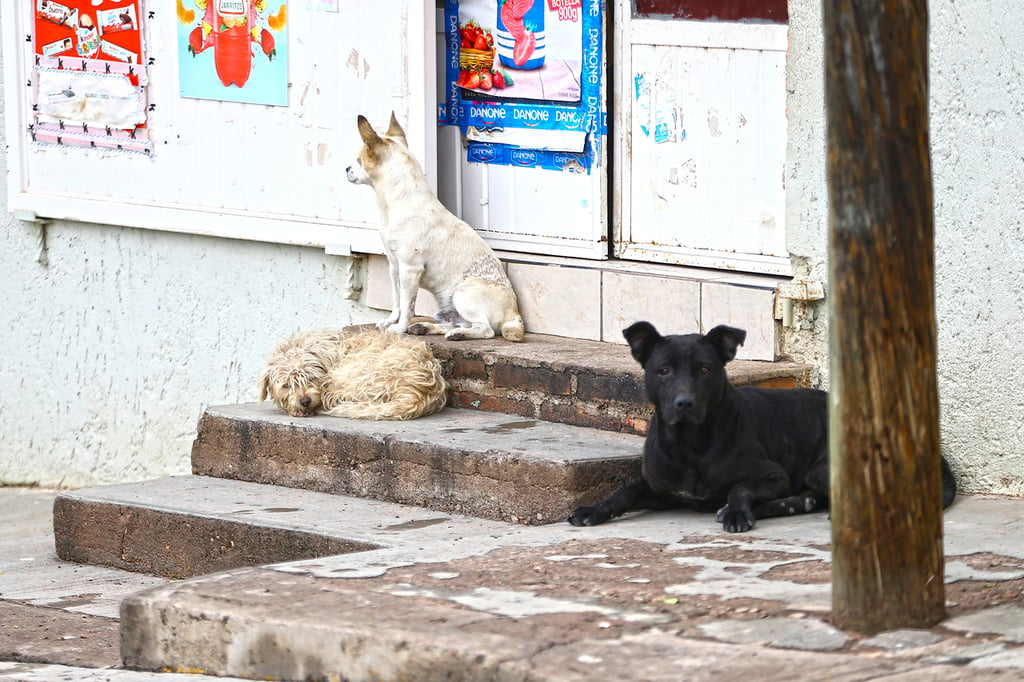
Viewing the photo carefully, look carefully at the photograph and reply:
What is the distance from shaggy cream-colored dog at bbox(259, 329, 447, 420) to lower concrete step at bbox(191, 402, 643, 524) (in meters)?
0.07

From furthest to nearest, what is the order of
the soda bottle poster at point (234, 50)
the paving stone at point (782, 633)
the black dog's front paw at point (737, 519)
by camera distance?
the soda bottle poster at point (234, 50)
the black dog's front paw at point (737, 519)
the paving stone at point (782, 633)

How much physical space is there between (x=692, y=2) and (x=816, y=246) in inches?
51.4

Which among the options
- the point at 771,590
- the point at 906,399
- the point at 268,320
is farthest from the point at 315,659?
the point at 268,320

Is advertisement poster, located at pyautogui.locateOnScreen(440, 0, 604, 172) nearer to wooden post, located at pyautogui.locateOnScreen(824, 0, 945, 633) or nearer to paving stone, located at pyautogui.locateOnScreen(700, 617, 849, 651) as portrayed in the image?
wooden post, located at pyautogui.locateOnScreen(824, 0, 945, 633)

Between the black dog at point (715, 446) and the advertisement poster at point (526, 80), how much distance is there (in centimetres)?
206

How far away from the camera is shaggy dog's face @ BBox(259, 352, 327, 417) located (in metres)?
6.87

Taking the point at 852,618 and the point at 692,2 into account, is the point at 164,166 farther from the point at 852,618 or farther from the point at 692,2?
the point at 852,618

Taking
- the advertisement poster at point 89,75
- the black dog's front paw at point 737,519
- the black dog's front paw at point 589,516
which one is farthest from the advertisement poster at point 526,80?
the black dog's front paw at point 737,519

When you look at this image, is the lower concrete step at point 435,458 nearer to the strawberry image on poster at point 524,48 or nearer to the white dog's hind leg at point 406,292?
the white dog's hind leg at point 406,292

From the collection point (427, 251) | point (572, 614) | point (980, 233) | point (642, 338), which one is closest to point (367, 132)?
point (427, 251)

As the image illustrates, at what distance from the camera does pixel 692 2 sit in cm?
701

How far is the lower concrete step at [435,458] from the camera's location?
594 centimetres

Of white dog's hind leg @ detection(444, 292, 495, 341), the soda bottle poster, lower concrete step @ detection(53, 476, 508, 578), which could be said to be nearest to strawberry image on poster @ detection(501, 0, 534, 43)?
the soda bottle poster

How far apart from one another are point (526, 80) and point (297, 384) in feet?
6.20
